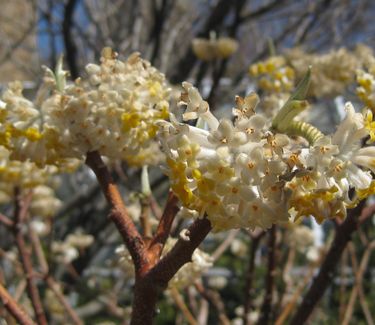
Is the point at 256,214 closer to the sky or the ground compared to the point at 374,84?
closer to the ground

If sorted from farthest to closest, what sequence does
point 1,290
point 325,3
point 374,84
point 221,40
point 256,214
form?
point 325,3 < point 221,40 < point 374,84 < point 1,290 < point 256,214

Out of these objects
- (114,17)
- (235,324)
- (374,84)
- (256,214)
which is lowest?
(235,324)

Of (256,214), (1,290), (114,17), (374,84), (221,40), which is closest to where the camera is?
(256,214)

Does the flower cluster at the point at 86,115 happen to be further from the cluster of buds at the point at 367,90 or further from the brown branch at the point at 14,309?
the cluster of buds at the point at 367,90

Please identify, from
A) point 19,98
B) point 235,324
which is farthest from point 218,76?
point 19,98

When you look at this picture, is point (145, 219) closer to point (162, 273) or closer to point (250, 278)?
point (162, 273)

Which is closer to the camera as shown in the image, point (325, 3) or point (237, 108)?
point (237, 108)

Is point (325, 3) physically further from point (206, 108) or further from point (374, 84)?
point (206, 108)
